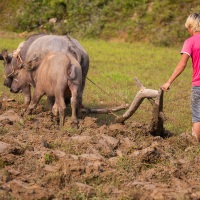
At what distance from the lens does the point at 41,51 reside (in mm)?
9805

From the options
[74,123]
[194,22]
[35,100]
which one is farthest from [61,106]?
[194,22]

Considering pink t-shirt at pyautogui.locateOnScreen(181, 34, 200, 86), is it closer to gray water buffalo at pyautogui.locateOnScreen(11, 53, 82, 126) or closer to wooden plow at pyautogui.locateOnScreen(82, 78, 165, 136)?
wooden plow at pyautogui.locateOnScreen(82, 78, 165, 136)

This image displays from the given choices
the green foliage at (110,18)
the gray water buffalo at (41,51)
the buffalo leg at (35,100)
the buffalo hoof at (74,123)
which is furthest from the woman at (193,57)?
the green foliage at (110,18)

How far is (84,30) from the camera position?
22.8 meters

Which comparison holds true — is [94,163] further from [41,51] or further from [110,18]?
[110,18]

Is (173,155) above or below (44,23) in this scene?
above

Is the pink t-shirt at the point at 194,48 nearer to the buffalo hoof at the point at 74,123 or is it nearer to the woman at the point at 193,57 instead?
the woman at the point at 193,57

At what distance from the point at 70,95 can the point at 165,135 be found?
1.74 meters

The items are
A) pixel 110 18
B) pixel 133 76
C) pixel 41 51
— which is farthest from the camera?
pixel 110 18

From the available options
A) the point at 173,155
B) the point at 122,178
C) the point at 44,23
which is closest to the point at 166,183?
the point at 122,178

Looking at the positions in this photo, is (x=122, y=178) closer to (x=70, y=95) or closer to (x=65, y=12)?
(x=70, y=95)

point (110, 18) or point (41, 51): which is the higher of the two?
point (41, 51)

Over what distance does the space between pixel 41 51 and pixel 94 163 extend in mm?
3603

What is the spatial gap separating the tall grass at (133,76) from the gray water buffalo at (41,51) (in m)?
0.81
